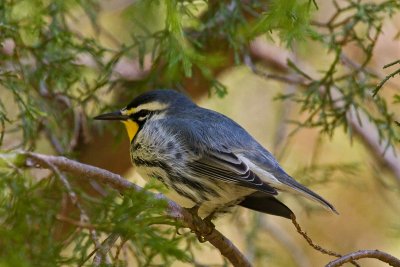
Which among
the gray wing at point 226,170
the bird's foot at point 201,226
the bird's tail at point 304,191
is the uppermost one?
the bird's tail at point 304,191

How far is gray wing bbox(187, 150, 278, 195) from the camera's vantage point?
10.8ft

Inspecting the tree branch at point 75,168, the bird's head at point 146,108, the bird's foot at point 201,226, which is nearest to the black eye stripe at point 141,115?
the bird's head at point 146,108

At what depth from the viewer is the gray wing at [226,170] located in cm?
330

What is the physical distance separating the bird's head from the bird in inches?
2.9

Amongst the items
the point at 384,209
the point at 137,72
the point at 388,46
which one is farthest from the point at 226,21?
the point at 384,209

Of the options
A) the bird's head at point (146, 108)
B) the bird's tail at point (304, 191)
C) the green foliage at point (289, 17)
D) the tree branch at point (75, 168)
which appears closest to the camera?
the tree branch at point (75, 168)

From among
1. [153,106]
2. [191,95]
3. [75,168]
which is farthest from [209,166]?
[191,95]

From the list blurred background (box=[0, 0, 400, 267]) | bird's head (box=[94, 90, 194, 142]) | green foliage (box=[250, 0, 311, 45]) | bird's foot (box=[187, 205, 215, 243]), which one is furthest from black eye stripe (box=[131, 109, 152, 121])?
green foliage (box=[250, 0, 311, 45])

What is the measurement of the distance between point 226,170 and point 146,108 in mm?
681

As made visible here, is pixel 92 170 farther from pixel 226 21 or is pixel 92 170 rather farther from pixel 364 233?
pixel 364 233

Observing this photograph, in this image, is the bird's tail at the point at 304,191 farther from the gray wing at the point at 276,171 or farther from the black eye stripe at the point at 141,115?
the black eye stripe at the point at 141,115

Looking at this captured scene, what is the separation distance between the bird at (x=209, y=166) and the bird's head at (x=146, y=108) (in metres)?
0.07

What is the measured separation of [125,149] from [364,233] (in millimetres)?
2835

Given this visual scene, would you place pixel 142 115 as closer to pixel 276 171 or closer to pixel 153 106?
pixel 153 106
